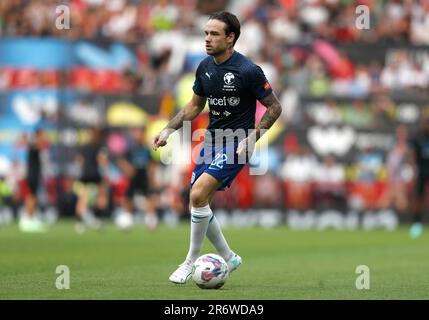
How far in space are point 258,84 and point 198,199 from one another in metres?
1.39

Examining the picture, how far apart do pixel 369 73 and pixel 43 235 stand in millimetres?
10263

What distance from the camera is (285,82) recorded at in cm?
2847

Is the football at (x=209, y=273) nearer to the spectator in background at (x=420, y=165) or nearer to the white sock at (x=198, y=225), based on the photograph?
the white sock at (x=198, y=225)

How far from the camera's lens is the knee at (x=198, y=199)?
38.6ft

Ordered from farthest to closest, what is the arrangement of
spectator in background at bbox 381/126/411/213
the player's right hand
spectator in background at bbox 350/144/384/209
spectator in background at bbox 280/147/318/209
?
1. spectator in background at bbox 280/147/318/209
2. spectator in background at bbox 350/144/384/209
3. spectator in background at bbox 381/126/411/213
4. the player's right hand

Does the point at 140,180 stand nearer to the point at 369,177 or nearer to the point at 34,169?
the point at 34,169

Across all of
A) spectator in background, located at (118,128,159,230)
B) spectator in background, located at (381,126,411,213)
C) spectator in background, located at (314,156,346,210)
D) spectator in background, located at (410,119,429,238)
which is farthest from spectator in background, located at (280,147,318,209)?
spectator in background, located at (118,128,159,230)

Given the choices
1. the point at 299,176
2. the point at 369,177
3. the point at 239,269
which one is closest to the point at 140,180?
the point at 299,176

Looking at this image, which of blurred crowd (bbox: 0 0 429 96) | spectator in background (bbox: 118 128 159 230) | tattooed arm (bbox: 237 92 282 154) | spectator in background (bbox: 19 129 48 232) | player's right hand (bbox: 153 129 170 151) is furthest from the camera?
blurred crowd (bbox: 0 0 429 96)

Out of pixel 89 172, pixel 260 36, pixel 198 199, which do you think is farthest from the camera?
pixel 260 36

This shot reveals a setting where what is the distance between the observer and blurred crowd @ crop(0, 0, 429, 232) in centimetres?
2756

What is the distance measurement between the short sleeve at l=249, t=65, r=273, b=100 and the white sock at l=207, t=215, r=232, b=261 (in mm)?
1486

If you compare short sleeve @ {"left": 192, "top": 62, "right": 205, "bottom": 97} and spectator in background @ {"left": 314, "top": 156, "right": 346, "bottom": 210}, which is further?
spectator in background @ {"left": 314, "top": 156, "right": 346, "bottom": 210}

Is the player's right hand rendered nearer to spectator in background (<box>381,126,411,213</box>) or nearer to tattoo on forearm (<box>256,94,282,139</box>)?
tattoo on forearm (<box>256,94,282,139</box>)
